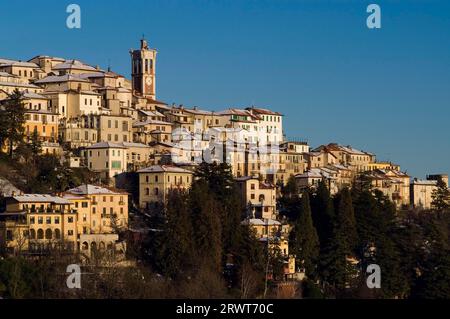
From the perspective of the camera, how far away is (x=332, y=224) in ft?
245

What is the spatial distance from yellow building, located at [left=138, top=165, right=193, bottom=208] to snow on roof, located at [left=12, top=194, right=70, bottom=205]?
7611mm

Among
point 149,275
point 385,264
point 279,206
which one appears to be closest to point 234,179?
point 279,206

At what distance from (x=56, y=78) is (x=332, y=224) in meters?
20.4

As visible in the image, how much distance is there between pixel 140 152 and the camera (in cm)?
8175

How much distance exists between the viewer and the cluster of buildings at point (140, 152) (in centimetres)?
6881

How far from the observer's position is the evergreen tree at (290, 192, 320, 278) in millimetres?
71750

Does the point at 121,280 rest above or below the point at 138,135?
below

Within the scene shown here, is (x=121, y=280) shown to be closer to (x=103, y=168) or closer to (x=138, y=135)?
(x=103, y=168)

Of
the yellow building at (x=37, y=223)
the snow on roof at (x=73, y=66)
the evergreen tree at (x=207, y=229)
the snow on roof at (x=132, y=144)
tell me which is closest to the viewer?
the yellow building at (x=37, y=223)

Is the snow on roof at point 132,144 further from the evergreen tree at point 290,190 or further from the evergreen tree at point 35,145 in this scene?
the evergreen tree at point 290,190

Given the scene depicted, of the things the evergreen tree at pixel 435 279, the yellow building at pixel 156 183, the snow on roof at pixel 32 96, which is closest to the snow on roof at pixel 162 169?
the yellow building at pixel 156 183

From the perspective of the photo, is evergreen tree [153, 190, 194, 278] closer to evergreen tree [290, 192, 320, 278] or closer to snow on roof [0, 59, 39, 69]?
evergreen tree [290, 192, 320, 278]

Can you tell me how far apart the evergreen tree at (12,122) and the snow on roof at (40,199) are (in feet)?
22.3

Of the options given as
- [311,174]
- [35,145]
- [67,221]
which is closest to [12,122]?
[35,145]
